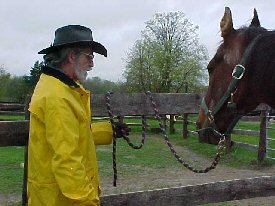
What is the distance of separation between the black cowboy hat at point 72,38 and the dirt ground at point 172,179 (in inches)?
150

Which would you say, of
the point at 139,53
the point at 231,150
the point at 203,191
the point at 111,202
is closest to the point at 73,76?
the point at 111,202

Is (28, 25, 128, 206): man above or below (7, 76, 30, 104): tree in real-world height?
below

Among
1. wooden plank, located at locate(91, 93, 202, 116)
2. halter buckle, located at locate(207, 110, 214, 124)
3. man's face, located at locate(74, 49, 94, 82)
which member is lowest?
halter buckle, located at locate(207, 110, 214, 124)

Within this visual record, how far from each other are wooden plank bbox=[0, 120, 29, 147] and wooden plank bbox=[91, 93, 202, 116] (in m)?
0.60

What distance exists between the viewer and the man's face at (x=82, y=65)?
221 centimetres

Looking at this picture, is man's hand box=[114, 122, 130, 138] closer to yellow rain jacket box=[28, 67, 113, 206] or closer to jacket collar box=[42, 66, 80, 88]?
yellow rain jacket box=[28, 67, 113, 206]

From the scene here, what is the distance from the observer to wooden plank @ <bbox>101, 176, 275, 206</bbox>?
2.92m

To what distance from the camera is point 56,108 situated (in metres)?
1.95

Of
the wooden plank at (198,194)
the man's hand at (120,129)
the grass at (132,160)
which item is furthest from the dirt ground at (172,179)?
the man's hand at (120,129)

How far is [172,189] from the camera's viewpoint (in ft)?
10.1

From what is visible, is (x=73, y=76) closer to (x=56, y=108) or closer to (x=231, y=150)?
(x=56, y=108)

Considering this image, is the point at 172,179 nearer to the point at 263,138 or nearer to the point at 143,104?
the point at 263,138

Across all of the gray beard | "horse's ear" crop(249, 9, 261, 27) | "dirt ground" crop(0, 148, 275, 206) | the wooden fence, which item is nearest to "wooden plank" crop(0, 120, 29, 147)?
the wooden fence

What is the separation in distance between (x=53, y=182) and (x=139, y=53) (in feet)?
99.3
